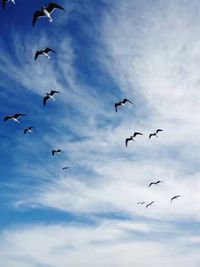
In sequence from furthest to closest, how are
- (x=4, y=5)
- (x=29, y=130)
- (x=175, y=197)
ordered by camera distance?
(x=175, y=197) < (x=29, y=130) < (x=4, y=5)

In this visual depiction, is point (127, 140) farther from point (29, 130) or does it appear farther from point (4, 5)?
point (4, 5)

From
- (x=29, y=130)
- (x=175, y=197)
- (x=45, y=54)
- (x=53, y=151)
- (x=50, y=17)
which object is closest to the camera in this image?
(x=50, y=17)

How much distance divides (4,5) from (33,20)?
22.9 ft

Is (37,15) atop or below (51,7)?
below

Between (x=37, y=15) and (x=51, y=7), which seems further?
(x=37, y=15)

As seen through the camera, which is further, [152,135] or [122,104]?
[152,135]

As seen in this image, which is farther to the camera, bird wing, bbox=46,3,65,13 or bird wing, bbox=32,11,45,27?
bird wing, bbox=32,11,45,27


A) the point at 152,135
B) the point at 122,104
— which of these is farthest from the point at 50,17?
the point at 152,135

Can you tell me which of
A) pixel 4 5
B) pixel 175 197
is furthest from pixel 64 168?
pixel 4 5

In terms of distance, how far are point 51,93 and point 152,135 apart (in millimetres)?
17861

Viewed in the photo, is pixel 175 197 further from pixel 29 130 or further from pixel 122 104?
pixel 29 130

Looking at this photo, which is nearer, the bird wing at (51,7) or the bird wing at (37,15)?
the bird wing at (51,7)

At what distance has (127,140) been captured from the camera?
2418 inches

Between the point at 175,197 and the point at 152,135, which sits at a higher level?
the point at 152,135
